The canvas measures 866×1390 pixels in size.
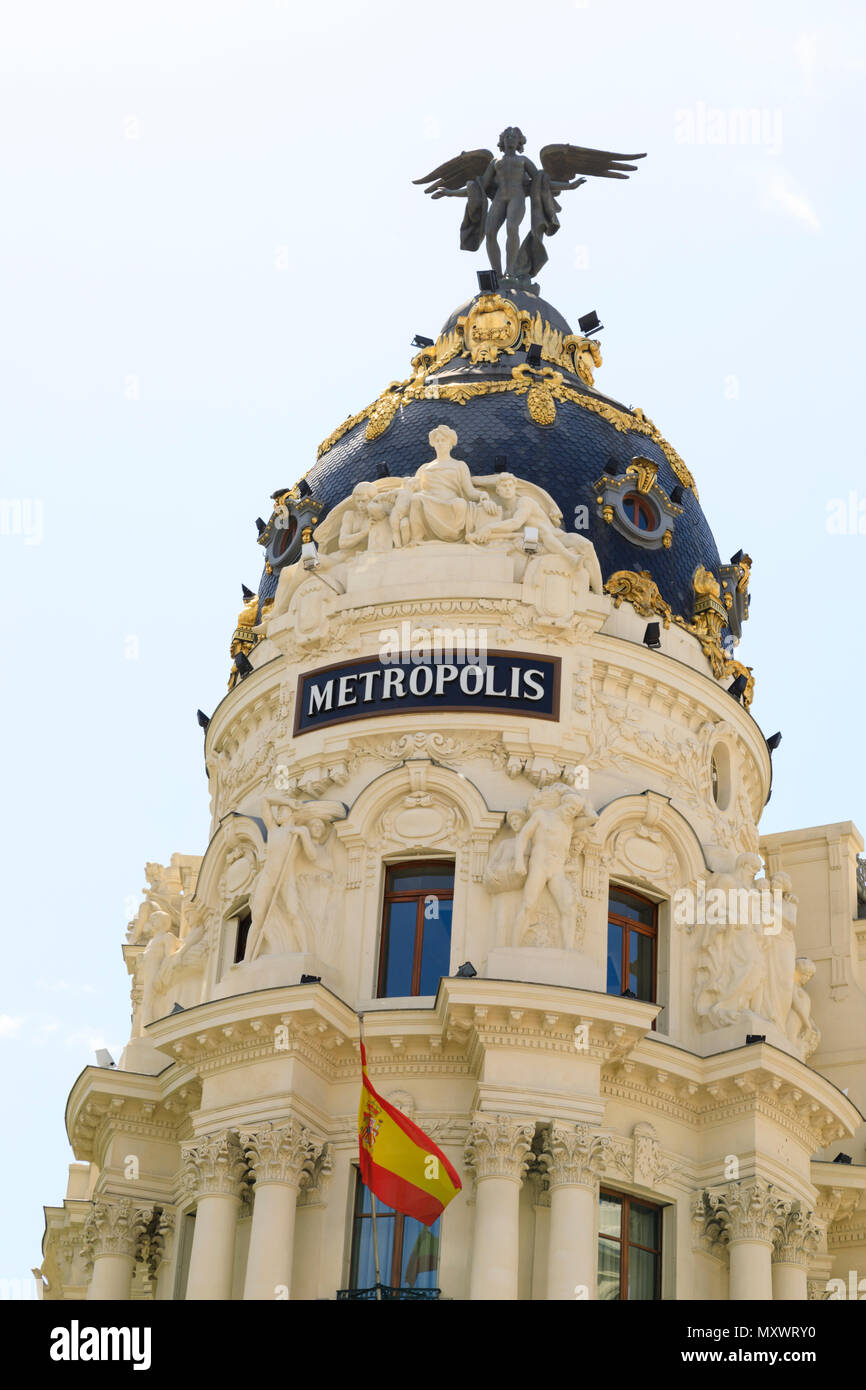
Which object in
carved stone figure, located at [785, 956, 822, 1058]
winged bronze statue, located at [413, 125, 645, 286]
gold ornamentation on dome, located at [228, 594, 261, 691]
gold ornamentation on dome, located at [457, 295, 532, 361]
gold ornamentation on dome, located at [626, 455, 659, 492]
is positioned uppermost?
winged bronze statue, located at [413, 125, 645, 286]

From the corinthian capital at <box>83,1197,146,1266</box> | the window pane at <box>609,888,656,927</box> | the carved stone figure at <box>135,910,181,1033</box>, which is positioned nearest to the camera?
the corinthian capital at <box>83,1197,146,1266</box>

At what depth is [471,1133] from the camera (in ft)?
98.7

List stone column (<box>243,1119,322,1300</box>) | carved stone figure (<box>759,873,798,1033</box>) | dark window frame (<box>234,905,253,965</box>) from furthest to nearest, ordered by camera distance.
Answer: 1. dark window frame (<box>234,905,253,965</box>)
2. carved stone figure (<box>759,873,798,1033</box>)
3. stone column (<box>243,1119,322,1300</box>)

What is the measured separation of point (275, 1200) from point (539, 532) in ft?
38.2

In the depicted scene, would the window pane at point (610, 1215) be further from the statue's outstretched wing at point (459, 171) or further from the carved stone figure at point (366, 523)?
the statue's outstretched wing at point (459, 171)

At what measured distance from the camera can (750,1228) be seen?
3089cm

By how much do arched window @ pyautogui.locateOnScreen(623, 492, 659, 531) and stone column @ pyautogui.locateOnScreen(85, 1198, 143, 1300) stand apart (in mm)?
14068

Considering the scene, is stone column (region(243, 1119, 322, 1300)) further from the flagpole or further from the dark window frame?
the dark window frame

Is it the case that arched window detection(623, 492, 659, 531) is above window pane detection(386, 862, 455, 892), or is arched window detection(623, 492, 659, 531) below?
above

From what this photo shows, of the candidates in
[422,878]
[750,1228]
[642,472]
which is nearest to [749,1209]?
[750,1228]

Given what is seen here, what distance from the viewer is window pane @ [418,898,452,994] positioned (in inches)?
1267

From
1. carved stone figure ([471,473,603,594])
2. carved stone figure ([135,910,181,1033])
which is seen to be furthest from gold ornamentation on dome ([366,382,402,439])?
carved stone figure ([135,910,181,1033])

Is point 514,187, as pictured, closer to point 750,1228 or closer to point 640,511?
point 640,511

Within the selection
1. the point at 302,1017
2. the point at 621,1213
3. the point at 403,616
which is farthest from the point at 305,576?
the point at 621,1213
